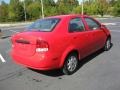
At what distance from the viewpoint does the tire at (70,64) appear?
20.8 ft

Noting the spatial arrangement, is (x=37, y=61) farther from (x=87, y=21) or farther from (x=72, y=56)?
(x=87, y=21)

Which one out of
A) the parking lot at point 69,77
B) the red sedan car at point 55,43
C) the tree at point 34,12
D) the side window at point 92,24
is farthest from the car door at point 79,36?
the tree at point 34,12

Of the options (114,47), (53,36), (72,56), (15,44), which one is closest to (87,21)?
(72,56)

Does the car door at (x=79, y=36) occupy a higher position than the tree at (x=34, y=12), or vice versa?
the car door at (x=79, y=36)

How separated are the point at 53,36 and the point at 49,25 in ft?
2.27

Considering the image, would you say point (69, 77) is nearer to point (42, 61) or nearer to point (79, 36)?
point (42, 61)

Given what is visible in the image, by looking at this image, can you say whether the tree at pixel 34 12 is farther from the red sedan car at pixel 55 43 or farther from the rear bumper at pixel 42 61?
the rear bumper at pixel 42 61

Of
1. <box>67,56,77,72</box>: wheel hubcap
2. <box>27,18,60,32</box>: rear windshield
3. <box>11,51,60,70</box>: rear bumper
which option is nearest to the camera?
<box>11,51,60,70</box>: rear bumper

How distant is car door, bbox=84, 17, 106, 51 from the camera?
752 centimetres

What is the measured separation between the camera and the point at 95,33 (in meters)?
7.74

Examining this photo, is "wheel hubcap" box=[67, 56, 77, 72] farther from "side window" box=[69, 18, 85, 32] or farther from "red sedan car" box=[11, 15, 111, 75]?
"side window" box=[69, 18, 85, 32]

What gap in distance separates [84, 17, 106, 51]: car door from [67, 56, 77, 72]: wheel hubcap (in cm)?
118

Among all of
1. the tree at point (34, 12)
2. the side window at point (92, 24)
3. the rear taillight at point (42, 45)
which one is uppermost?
the side window at point (92, 24)

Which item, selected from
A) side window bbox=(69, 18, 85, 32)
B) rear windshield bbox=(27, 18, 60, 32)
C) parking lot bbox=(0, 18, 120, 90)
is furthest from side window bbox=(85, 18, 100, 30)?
rear windshield bbox=(27, 18, 60, 32)
